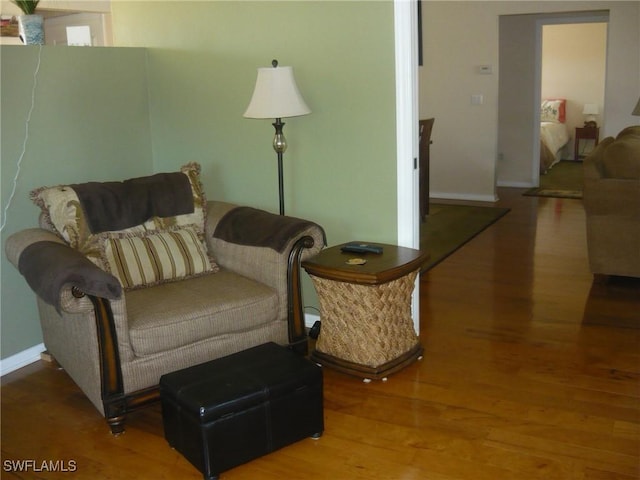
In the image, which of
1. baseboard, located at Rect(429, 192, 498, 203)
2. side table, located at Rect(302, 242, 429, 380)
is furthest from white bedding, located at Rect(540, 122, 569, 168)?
side table, located at Rect(302, 242, 429, 380)

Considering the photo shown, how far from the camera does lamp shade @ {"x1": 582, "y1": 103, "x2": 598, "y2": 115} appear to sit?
33.1ft

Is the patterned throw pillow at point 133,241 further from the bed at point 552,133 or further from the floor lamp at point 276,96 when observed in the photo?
the bed at point 552,133

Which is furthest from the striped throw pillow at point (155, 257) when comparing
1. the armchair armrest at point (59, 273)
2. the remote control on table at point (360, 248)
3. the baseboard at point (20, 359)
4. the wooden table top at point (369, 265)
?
the baseboard at point (20, 359)

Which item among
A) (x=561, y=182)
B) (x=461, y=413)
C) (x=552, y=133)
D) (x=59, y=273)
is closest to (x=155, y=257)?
(x=59, y=273)

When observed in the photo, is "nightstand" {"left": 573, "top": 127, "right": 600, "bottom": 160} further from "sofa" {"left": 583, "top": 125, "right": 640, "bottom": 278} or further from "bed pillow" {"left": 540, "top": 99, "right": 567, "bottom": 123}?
"sofa" {"left": 583, "top": 125, "right": 640, "bottom": 278}

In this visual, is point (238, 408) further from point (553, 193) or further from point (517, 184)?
point (517, 184)

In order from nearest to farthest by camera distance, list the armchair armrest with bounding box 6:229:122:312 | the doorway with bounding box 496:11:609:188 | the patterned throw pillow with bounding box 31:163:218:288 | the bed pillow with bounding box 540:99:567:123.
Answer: the armchair armrest with bounding box 6:229:122:312, the patterned throw pillow with bounding box 31:163:218:288, the doorway with bounding box 496:11:609:188, the bed pillow with bounding box 540:99:567:123

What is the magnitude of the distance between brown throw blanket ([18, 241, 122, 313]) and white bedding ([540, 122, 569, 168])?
7523mm

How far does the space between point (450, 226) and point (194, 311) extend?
3740mm

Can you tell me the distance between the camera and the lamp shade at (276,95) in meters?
3.23

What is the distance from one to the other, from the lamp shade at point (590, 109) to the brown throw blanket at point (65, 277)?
9135 mm

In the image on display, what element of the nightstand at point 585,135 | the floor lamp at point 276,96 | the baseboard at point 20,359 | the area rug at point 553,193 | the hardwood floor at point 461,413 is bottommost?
the hardwood floor at point 461,413

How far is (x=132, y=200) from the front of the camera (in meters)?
3.28

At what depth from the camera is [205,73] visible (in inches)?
153
